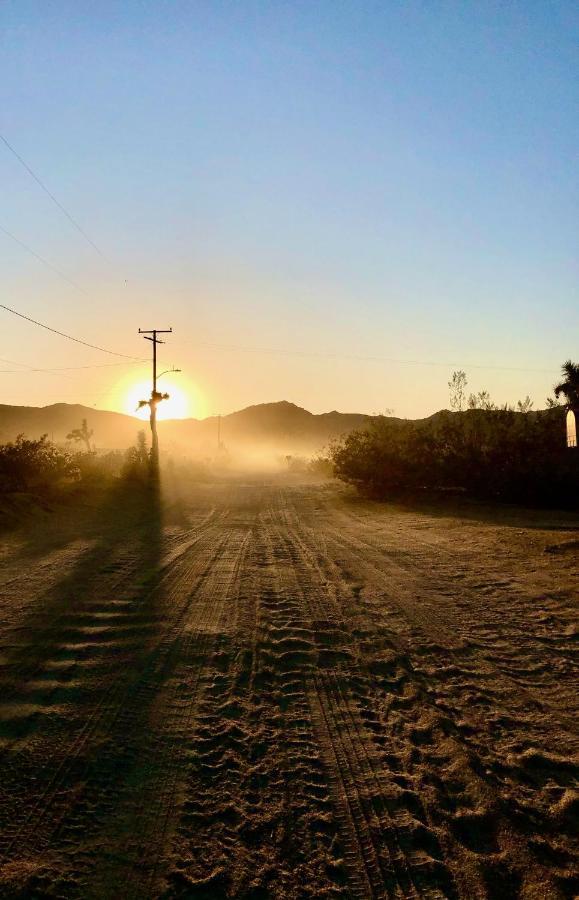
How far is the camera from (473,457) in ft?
77.4

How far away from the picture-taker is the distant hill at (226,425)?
451ft

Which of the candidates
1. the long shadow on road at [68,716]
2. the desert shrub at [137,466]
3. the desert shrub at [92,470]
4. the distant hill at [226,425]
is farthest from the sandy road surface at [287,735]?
the distant hill at [226,425]

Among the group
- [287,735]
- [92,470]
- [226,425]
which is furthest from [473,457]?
[226,425]

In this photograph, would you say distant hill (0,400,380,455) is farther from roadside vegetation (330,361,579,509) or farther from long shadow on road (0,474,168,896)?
long shadow on road (0,474,168,896)

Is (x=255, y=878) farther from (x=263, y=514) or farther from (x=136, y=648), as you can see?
(x=263, y=514)

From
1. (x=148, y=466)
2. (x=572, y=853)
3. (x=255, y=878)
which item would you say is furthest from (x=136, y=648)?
(x=148, y=466)

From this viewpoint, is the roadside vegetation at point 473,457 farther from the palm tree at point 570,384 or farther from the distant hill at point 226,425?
the distant hill at point 226,425

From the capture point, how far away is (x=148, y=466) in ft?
112

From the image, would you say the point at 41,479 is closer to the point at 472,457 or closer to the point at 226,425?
the point at 472,457

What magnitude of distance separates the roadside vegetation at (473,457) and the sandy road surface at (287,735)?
12475 mm

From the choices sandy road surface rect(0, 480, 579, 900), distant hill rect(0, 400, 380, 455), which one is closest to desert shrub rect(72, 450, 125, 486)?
sandy road surface rect(0, 480, 579, 900)

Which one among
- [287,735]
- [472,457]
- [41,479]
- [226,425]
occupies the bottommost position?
[287,735]

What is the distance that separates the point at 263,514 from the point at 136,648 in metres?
12.9

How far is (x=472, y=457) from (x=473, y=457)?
41 millimetres
